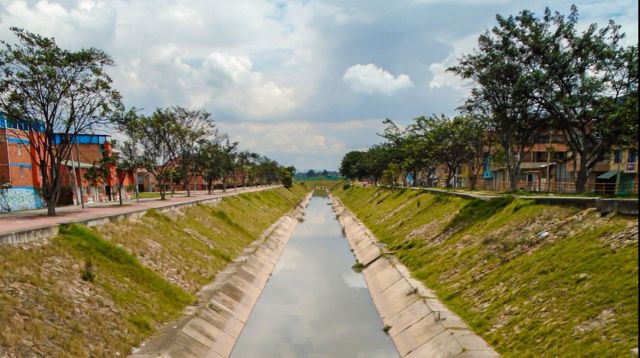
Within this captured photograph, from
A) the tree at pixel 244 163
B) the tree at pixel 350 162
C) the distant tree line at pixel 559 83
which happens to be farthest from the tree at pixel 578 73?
the tree at pixel 350 162

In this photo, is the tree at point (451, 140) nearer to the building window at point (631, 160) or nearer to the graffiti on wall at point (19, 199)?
the building window at point (631, 160)

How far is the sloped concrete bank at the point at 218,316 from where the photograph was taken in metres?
15.5

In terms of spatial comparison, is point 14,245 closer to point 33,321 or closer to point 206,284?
point 33,321

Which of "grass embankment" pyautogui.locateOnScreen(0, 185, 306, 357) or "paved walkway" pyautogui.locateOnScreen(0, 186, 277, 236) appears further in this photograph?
"paved walkway" pyautogui.locateOnScreen(0, 186, 277, 236)

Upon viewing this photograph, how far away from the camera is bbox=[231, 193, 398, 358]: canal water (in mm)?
19328

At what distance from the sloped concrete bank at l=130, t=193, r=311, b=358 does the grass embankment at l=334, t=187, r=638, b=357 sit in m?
9.83

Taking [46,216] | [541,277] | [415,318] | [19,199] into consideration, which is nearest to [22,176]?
[19,199]

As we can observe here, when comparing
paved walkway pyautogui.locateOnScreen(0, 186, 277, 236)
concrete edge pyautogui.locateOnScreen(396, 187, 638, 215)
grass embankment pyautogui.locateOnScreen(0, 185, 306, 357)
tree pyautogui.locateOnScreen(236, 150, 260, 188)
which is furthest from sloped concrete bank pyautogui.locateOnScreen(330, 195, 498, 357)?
tree pyautogui.locateOnScreen(236, 150, 260, 188)

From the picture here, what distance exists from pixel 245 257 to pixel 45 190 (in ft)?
50.6

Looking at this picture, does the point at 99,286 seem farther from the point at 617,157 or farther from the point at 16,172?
the point at 617,157

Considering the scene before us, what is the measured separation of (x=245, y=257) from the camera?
33.2 metres

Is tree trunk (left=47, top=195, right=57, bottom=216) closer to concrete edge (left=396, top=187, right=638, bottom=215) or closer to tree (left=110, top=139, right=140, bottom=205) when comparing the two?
tree (left=110, top=139, right=140, bottom=205)

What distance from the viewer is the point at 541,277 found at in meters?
15.9

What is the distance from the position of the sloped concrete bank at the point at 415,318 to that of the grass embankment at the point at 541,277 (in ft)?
1.96
